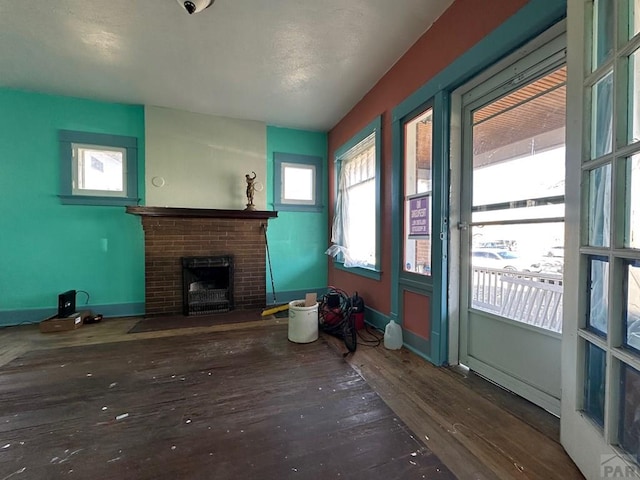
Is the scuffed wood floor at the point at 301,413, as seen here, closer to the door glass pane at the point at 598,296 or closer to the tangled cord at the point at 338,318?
the tangled cord at the point at 338,318

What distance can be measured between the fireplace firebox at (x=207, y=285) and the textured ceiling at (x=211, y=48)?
211 cm

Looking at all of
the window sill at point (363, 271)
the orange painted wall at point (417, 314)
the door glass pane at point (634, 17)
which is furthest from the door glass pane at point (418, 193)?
the door glass pane at point (634, 17)

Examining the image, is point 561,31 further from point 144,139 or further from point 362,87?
point 144,139

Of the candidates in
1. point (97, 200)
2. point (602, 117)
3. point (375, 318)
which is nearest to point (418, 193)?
point (602, 117)

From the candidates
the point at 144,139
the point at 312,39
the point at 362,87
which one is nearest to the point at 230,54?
the point at 312,39

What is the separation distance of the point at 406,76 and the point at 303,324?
2514 millimetres

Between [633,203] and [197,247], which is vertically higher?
[633,203]

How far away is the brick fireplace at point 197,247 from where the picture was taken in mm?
3562

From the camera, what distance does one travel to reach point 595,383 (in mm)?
1129

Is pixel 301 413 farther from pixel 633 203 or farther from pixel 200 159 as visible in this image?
pixel 200 159

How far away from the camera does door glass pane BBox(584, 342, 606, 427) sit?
1095 mm

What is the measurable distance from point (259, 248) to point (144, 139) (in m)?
2.11

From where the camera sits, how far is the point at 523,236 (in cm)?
167

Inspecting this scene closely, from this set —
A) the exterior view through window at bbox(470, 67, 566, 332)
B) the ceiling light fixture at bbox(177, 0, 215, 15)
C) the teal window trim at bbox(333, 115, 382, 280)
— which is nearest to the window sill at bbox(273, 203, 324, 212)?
the teal window trim at bbox(333, 115, 382, 280)
